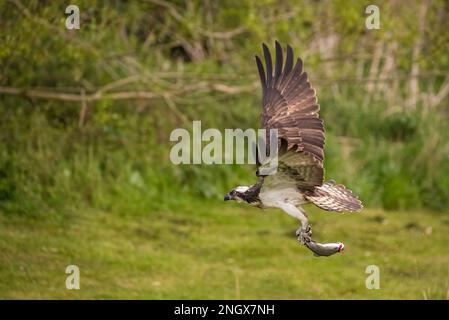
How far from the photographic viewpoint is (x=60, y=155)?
35.4ft

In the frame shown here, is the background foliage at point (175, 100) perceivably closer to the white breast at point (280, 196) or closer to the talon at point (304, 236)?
the white breast at point (280, 196)

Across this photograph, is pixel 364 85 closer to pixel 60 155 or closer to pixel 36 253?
pixel 60 155

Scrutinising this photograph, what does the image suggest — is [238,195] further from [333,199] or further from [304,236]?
[333,199]

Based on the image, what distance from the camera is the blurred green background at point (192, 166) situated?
9164mm

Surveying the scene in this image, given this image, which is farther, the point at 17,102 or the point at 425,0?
the point at 425,0

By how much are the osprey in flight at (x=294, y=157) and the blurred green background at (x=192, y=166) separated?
2396 mm

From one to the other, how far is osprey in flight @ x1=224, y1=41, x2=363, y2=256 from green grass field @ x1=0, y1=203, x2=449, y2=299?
2.12m

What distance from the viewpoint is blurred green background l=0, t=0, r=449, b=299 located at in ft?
30.1

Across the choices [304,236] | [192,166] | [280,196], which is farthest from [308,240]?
[192,166]

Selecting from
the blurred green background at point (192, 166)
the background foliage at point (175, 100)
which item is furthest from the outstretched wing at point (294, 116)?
the background foliage at point (175, 100)

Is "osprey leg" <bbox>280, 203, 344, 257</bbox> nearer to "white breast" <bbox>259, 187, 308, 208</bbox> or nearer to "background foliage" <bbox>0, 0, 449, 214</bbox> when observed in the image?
"white breast" <bbox>259, 187, 308, 208</bbox>

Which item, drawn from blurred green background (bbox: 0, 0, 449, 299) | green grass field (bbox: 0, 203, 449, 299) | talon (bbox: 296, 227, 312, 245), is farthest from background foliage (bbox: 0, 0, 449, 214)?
talon (bbox: 296, 227, 312, 245)
